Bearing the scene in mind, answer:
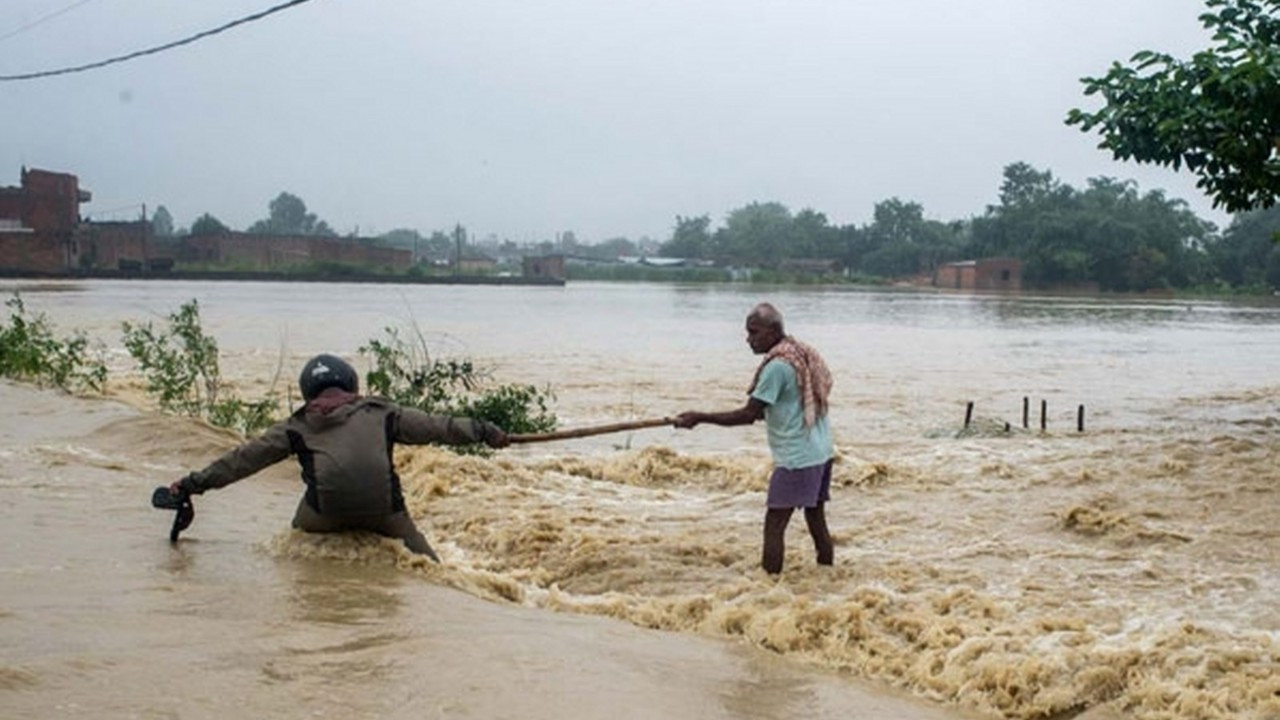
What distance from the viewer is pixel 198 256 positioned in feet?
253

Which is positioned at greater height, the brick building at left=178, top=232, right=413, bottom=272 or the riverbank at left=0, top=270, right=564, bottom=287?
the brick building at left=178, top=232, right=413, bottom=272

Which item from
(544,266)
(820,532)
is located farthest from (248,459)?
(544,266)

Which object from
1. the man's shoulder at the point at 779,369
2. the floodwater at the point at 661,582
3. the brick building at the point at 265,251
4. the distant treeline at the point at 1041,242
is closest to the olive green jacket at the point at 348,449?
the floodwater at the point at 661,582

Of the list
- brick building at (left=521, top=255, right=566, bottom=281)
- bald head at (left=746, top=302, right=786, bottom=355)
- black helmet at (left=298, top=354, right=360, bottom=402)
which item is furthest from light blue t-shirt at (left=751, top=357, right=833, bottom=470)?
brick building at (left=521, top=255, right=566, bottom=281)

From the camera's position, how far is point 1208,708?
4.95 m

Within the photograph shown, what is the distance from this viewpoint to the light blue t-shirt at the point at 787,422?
Result: 21.0ft

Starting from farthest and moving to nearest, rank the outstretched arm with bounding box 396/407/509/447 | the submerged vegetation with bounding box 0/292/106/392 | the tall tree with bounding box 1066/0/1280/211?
the submerged vegetation with bounding box 0/292/106/392 → the tall tree with bounding box 1066/0/1280/211 → the outstretched arm with bounding box 396/407/509/447

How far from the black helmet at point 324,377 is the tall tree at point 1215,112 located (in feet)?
27.4

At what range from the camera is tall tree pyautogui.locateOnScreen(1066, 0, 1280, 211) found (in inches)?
435

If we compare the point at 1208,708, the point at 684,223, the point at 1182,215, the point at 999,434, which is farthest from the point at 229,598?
the point at 684,223

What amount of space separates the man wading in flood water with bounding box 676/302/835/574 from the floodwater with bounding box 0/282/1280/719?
60 centimetres

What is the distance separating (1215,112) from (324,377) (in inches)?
361

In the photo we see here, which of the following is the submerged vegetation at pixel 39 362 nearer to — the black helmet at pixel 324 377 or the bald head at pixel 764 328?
the black helmet at pixel 324 377

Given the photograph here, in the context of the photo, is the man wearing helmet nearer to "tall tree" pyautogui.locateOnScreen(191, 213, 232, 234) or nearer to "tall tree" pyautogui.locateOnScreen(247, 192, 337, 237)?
"tall tree" pyautogui.locateOnScreen(191, 213, 232, 234)
